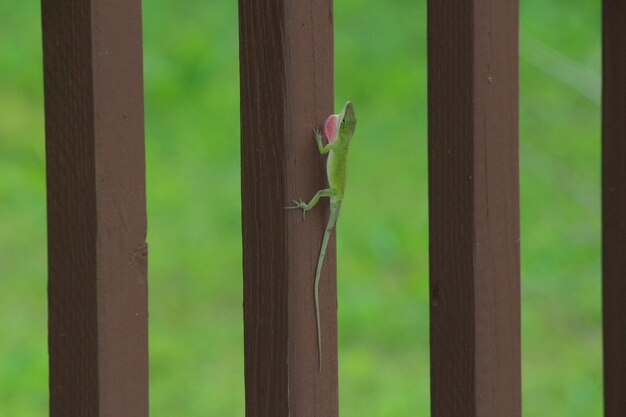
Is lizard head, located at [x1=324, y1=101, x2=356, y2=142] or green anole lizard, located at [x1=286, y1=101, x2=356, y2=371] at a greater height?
lizard head, located at [x1=324, y1=101, x2=356, y2=142]

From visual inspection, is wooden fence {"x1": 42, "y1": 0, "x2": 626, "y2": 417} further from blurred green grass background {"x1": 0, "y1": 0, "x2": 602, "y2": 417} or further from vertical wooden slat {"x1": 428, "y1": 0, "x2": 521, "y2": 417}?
blurred green grass background {"x1": 0, "y1": 0, "x2": 602, "y2": 417}

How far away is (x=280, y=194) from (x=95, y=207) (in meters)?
0.26

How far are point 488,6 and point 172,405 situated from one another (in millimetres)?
3044

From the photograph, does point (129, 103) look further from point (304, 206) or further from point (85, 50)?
point (304, 206)

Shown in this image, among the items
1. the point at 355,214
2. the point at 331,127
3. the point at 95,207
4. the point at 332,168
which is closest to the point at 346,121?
the point at 332,168

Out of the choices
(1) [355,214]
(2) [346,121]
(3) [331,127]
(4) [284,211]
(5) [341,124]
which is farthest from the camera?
(1) [355,214]

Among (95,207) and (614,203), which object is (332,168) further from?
(95,207)

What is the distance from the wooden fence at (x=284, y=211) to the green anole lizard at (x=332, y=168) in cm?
2

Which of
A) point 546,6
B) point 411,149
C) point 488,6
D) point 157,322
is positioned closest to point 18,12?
point 411,149

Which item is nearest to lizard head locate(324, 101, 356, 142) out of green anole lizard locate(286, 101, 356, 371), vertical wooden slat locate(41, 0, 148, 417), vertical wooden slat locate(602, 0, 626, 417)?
green anole lizard locate(286, 101, 356, 371)

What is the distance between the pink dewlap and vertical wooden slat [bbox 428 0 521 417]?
0.15 m

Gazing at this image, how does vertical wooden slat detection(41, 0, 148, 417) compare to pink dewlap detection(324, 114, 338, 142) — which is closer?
vertical wooden slat detection(41, 0, 148, 417)

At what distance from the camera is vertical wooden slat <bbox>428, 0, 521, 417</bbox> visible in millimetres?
1474

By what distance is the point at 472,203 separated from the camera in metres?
1.47
